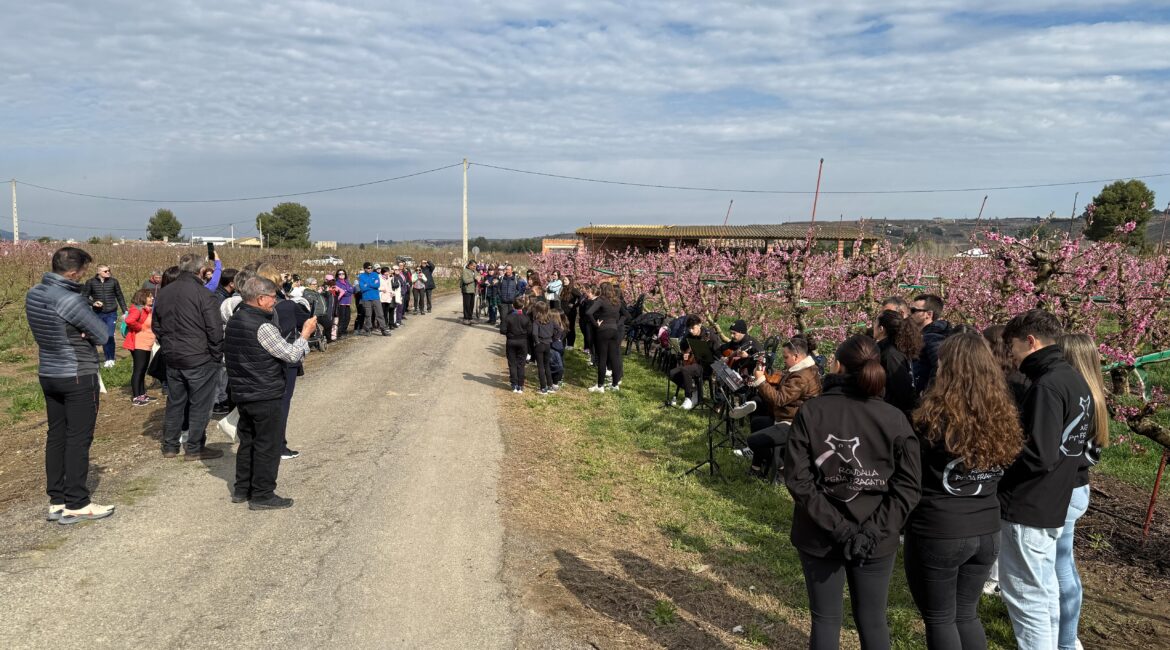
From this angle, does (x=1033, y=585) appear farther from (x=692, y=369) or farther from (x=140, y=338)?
(x=140, y=338)

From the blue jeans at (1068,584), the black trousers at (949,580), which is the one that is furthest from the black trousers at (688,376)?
the black trousers at (949,580)

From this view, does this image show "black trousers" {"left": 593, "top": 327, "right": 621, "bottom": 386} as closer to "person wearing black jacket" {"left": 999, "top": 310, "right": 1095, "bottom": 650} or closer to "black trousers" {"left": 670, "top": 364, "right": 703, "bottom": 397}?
"black trousers" {"left": 670, "top": 364, "right": 703, "bottom": 397}

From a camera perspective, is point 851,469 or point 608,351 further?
point 608,351

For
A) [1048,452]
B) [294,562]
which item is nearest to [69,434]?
[294,562]

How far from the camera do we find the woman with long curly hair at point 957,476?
10.6 ft

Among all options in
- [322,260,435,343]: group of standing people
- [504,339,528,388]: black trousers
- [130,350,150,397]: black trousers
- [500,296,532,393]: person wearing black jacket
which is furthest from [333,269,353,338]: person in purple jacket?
[130,350,150,397]: black trousers

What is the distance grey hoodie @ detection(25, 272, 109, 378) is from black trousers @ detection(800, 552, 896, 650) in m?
4.87

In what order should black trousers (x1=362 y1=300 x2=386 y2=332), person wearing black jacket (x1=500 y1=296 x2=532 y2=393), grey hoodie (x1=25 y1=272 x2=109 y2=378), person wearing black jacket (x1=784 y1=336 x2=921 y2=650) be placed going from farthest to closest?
black trousers (x1=362 y1=300 x2=386 y2=332) < person wearing black jacket (x1=500 y1=296 x2=532 y2=393) < grey hoodie (x1=25 y1=272 x2=109 y2=378) < person wearing black jacket (x1=784 y1=336 x2=921 y2=650)

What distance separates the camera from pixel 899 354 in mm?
5348

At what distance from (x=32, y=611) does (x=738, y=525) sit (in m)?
4.88

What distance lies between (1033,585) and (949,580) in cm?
58

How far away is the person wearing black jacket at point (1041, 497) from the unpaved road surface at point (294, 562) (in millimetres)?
2637

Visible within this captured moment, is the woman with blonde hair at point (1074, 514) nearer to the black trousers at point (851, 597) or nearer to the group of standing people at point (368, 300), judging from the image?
the black trousers at point (851, 597)

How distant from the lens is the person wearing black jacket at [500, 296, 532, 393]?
Result: 11.0m
